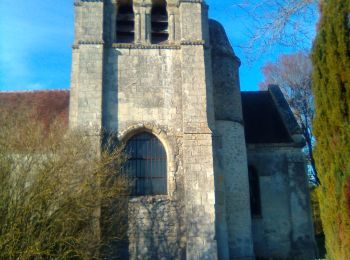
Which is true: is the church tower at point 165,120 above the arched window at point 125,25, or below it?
below

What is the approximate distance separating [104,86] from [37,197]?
5823 millimetres

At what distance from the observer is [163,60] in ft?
50.9

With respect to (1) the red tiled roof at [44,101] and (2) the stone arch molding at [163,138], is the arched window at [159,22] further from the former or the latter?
(1) the red tiled roof at [44,101]

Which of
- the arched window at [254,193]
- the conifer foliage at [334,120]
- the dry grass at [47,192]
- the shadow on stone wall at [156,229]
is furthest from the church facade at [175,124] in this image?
the conifer foliage at [334,120]

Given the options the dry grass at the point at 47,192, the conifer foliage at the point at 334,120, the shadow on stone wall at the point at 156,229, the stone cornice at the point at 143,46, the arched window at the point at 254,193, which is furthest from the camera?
the arched window at the point at 254,193

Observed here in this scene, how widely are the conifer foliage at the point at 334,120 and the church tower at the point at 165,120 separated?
677cm

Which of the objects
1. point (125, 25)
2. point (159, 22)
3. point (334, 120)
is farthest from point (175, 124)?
point (334, 120)

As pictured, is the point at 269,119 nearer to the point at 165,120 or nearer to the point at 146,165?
the point at 165,120

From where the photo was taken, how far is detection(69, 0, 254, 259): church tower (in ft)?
45.8

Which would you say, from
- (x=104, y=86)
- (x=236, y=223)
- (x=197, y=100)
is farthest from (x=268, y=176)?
Result: (x=104, y=86)

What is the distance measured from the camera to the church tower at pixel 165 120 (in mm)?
13969

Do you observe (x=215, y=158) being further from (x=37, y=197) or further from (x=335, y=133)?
(x=335, y=133)

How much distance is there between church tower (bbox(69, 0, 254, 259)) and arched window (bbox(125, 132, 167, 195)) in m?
0.03

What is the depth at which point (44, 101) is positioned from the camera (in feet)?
60.6
